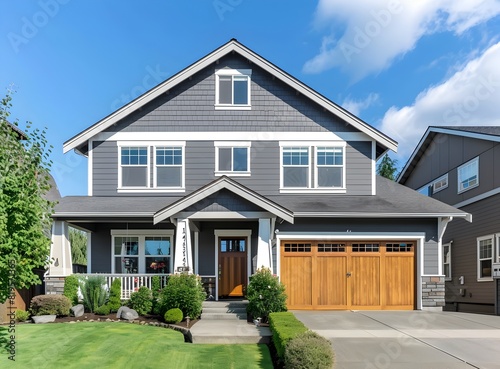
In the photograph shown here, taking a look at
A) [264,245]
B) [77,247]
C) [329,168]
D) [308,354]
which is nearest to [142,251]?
[264,245]

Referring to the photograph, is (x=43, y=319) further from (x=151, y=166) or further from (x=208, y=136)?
(x=208, y=136)

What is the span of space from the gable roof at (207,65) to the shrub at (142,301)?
6118 millimetres

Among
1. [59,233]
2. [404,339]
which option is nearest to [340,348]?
[404,339]

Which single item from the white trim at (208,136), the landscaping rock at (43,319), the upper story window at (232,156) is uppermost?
the white trim at (208,136)

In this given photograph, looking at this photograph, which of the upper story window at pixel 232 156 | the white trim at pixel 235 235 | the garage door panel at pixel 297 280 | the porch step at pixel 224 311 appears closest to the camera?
the porch step at pixel 224 311

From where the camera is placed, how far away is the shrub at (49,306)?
1357 centimetres

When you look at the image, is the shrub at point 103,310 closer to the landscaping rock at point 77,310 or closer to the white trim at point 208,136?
the landscaping rock at point 77,310

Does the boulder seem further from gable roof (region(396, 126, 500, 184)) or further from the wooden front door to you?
gable roof (region(396, 126, 500, 184))

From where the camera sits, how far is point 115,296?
14484 millimetres

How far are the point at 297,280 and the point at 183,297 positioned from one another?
4318 mm

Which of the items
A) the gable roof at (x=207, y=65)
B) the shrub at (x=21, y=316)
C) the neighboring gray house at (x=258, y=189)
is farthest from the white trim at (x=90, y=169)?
the shrub at (x=21, y=316)

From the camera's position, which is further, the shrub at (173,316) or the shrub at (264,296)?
the shrub at (264,296)

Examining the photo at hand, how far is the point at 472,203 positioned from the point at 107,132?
574 inches

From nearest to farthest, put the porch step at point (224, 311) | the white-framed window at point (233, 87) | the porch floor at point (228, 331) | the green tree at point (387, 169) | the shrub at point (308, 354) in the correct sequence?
the shrub at point (308, 354)
the porch floor at point (228, 331)
the porch step at point (224, 311)
the white-framed window at point (233, 87)
the green tree at point (387, 169)
